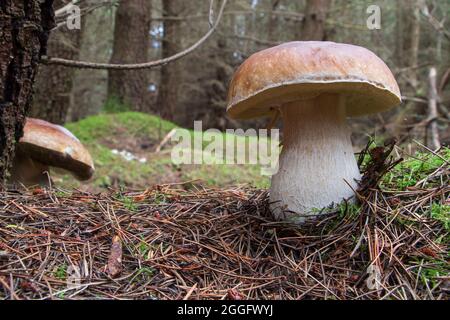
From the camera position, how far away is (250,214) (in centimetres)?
193

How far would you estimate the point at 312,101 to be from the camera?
178 centimetres

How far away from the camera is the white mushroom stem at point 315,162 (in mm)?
1750

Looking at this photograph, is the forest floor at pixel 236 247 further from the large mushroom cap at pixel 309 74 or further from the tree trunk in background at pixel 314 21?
the tree trunk in background at pixel 314 21

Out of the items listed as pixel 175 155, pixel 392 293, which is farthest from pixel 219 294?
pixel 175 155

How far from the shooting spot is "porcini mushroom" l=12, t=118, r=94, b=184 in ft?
8.19

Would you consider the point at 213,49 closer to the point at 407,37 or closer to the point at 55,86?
the point at 407,37

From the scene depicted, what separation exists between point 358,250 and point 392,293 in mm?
254

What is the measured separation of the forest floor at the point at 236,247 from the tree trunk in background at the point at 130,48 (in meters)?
6.15

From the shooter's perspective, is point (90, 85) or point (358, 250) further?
point (90, 85)

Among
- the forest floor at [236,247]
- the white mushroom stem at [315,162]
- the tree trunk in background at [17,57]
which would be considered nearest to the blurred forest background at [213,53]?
the tree trunk in background at [17,57]

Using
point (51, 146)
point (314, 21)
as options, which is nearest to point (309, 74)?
point (51, 146)

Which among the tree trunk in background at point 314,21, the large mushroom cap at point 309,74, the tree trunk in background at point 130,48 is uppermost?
the tree trunk in background at point 314,21

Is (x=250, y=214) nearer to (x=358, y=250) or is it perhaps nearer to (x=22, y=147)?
(x=358, y=250)

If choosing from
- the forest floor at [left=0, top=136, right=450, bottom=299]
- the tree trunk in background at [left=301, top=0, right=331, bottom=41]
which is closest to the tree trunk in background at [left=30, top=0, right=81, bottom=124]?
the forest floor at [left=0, top=136, right=450, bottom=299]
